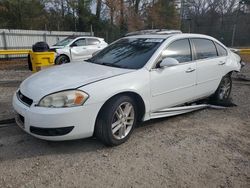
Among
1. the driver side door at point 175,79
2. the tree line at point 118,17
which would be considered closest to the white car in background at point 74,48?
the driver side door at point 175,79

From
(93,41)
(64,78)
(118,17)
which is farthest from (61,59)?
(118,17)

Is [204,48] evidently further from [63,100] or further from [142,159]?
[63,100]

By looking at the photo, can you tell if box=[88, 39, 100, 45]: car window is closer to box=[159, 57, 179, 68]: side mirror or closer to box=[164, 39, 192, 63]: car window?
box=[164, 39, 192, 63]: car window

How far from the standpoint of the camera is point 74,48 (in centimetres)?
1182

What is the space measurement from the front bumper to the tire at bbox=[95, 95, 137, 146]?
0.39ft

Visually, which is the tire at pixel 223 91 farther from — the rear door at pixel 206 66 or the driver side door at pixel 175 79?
the driver side door at pixel 175 79

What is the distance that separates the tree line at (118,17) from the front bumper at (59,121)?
2036 cm

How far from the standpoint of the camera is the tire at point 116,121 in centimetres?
338

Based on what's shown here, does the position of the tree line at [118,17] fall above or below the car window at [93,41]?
above

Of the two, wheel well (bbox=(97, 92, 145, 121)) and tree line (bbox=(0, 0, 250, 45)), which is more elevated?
tree line (bbox=(0, 0, 250, 45))

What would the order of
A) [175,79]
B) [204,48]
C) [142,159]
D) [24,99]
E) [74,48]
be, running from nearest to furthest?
1. [142,159]
2. [24,99]
3. [175,79]
4. [204,48]
5. [74,48]

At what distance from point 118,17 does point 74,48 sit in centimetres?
1901

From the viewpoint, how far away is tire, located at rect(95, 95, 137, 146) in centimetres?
338

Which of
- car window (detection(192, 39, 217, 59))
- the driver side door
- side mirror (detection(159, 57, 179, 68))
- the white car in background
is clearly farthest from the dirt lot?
the white car in background
